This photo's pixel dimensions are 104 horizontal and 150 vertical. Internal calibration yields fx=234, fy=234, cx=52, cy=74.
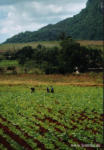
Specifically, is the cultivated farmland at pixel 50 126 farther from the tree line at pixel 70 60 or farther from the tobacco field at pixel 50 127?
the tree line at pixel 70 60

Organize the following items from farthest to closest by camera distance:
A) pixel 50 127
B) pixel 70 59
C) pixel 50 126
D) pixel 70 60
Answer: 1. pixel 70 60
2. pixel 70 59
3. pixel 50 126
4. pixel 50 127

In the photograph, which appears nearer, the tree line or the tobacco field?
the tobacco field

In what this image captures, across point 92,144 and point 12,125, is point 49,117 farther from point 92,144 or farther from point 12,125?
point 92,144

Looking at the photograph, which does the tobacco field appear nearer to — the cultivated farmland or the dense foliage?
the cultivated farmland

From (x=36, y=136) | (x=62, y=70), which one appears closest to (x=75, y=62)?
(x=62, y=70)

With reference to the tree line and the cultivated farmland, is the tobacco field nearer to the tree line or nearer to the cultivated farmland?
the cultivated farmland

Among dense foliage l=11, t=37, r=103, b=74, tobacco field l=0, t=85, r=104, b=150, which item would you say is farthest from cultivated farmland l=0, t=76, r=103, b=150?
dense foliage l=11, t=37, r=103, b=74

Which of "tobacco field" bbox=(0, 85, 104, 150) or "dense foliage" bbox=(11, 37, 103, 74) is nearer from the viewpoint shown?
"tobacco field" bbox=(0, 85, 104, 150)

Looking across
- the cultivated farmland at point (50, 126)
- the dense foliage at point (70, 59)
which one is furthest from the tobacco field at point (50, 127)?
the dense foliage at point (70, 59)

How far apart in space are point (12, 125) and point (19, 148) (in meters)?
4.57

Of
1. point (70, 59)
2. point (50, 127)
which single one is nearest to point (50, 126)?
point (50, 127)

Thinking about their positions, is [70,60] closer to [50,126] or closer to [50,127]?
[50,126]

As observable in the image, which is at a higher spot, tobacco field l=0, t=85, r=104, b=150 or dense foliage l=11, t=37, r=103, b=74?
dense foliage l=11, t=37, r=103, b=74

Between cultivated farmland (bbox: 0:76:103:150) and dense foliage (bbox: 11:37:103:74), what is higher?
dense foliage (bbox: 11:37:103:74)
